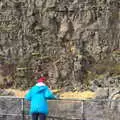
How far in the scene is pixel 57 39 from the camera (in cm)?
3114

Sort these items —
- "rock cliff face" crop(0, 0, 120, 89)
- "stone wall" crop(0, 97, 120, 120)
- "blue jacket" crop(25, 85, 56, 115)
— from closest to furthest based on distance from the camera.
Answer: "blue jacket" crop(25, 85, 56, 115), "stone wall" crop(0, 97, 120, 120), "rock cliff face" crop(0, 0, 120, 89)

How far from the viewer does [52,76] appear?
30031 mm

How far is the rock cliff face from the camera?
29.9 m

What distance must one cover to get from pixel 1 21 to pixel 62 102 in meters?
18.8

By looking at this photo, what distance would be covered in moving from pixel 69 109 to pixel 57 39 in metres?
17.6

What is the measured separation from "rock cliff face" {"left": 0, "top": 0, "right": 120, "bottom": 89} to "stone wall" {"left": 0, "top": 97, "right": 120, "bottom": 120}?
14935 mm

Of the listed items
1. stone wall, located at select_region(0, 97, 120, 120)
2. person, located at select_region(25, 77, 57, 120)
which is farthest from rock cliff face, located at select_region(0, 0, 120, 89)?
person, located at select_region(25, 77, 57, 120)

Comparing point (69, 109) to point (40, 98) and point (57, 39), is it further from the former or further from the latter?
point (57, 39)

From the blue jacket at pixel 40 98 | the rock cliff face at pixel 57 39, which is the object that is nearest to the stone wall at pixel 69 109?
the blue jacket at pixel 40 98

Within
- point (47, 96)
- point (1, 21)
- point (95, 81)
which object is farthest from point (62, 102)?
point (1, 21)

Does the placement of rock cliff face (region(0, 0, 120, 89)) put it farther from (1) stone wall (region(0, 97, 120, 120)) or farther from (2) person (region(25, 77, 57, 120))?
(2) person (region(25, 77, 57, 120))

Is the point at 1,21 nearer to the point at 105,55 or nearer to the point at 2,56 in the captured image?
the point at 2,56

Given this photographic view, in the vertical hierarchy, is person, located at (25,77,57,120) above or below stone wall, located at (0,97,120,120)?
above

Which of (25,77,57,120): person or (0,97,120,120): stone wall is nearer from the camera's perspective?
(25,77,57,120): person
